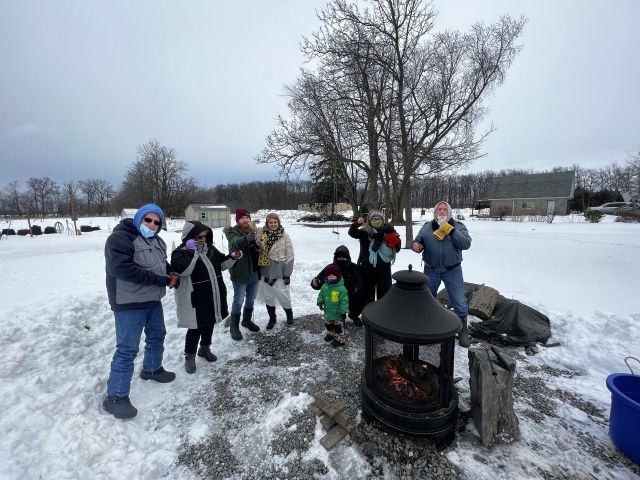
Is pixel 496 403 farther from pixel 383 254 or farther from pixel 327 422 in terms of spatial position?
pixel 383 254

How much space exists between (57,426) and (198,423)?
1127mm

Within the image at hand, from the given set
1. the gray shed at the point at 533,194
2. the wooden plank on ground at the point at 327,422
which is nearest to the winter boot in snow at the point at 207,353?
the wooden plank on ground at the point at 327,422

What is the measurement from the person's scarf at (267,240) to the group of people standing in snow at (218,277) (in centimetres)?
2

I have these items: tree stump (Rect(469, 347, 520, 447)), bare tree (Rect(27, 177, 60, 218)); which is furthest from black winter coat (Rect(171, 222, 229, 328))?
bare tree (Rect(27, 177, 60, 218))

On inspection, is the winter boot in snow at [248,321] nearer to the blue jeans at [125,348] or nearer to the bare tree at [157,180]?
the blue jeans at [125,348]

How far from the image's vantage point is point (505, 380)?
2479 mm

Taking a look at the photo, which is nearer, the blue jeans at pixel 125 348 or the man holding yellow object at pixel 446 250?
the blue jeans at pixel 125 348

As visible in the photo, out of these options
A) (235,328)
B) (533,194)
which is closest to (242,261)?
(235,328)

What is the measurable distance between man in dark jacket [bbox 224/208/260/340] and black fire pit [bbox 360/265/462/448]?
2.14 m

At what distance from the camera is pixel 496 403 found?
2.47 m

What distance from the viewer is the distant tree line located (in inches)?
1508

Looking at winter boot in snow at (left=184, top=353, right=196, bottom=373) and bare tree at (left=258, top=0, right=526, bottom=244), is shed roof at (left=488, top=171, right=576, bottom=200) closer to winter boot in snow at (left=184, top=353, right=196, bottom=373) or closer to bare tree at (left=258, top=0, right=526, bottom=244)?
bare tree at (left=258, top=0, right=526, bottom=244)

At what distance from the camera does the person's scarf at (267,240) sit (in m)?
4.53

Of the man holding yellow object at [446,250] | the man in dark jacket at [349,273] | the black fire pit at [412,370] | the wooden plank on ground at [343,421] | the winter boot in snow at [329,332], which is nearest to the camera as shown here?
the black fire pit at [412,370]
